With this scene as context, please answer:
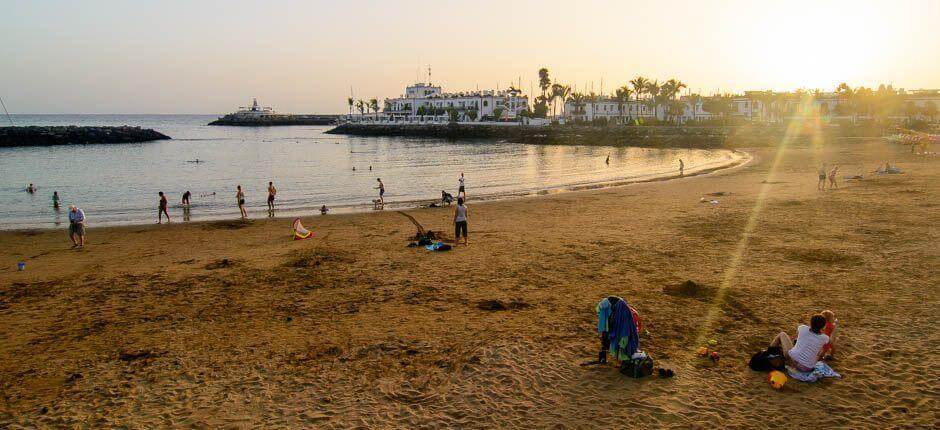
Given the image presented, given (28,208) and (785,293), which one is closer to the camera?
(785,293)

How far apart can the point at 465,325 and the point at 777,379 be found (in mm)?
4811

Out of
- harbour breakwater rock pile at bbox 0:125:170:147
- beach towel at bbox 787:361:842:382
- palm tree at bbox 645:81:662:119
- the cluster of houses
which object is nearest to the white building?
the cluster of houses

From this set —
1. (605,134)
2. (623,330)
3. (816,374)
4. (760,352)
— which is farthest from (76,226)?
(605,134)

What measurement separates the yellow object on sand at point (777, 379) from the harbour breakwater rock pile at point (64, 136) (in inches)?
4288

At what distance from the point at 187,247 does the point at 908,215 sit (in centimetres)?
2344

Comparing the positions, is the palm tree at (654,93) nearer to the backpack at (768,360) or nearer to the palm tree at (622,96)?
the palm tree at (622,96)

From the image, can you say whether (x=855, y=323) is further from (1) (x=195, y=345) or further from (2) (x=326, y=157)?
(2) (x=326, y=157)

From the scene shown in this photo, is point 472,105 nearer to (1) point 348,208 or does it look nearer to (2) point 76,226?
(1) point 348,208

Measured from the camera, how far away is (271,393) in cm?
748

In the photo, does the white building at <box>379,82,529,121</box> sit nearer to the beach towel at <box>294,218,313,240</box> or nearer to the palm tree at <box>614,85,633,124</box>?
the palm tree at <box>614,85,633,124</box>

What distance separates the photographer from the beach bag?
7.59 m

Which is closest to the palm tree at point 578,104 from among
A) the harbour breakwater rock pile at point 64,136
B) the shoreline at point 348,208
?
the harbour breakwater rock pile at point 64,136

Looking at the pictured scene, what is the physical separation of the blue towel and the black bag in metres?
0.10

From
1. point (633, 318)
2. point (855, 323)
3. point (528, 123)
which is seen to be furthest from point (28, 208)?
point (528, 123)
